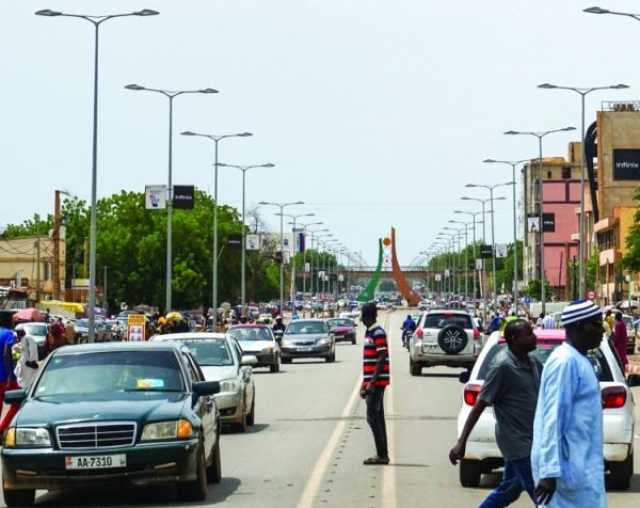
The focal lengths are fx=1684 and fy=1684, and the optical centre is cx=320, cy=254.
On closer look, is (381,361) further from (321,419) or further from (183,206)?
(183,206)

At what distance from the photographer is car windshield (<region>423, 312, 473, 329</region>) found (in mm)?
45938

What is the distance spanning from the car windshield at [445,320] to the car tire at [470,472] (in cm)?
2960

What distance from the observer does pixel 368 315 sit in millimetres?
17719

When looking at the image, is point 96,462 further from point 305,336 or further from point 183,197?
point 183,197

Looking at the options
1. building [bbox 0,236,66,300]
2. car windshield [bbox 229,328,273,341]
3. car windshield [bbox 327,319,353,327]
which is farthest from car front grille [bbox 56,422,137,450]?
building [bbox 0,236,66,300]

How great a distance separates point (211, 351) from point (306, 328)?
34.1 meters

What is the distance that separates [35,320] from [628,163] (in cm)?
8772

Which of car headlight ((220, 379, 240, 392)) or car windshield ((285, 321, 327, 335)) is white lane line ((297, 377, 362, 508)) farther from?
car windshield ((285, 321, 327, 335))

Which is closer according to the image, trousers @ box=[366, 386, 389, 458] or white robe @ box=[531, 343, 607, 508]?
white robe @ box=[531, 343, 607, 508]

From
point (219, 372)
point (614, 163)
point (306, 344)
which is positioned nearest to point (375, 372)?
point (219, 372)

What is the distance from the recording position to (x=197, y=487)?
1471cm

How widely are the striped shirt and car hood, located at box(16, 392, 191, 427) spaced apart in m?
3.24

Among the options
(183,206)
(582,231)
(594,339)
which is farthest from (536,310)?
(594,339)

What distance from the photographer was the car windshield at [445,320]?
45938mm
